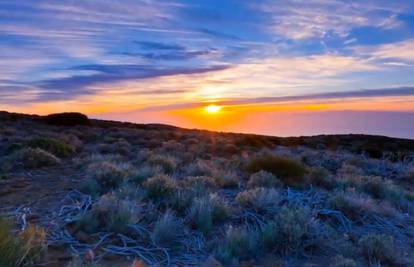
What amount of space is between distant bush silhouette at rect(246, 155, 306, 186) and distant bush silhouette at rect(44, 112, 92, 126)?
2880 centimetres

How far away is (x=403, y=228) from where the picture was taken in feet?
29.4

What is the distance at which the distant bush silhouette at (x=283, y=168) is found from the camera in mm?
11916

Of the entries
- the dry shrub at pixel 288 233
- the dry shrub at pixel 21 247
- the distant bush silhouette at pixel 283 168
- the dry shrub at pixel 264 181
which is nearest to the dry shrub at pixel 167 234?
the dry shrub at pixel 288 233

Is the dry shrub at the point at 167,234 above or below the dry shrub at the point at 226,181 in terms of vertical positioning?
below

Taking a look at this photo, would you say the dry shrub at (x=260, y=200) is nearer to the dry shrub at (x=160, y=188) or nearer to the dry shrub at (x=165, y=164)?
the dry shrub at (x=160, y=188)

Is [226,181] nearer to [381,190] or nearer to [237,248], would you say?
[381,190]

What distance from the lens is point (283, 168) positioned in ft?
41.5

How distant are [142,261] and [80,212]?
1905 mm

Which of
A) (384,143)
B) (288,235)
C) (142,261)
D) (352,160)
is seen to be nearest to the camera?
(142,261)

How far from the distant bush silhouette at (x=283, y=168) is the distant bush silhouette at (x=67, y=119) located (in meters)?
28.8

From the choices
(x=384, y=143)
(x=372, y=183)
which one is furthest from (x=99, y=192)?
(x=384, y=143)

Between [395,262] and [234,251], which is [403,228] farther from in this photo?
[234,251]

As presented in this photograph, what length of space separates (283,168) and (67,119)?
30.8 meters

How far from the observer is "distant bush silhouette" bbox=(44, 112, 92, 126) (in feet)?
132
